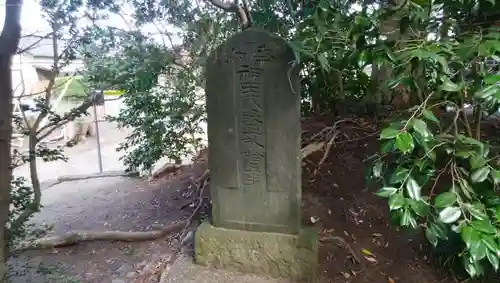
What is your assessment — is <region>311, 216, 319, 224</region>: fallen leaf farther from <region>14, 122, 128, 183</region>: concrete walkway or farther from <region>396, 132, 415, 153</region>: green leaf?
<region>14, 122, 128, 183</region>: concrete walkway

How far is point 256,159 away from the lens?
8.19ft

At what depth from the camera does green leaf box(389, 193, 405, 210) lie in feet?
4.83

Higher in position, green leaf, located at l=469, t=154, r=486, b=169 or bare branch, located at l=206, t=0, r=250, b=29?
bare branch, located at l=206, t=0, r=250, b=29

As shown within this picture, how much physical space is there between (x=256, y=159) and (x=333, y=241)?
30.9 inches

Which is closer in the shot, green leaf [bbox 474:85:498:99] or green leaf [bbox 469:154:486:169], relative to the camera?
green leaf [bbox 474:85:498:99]

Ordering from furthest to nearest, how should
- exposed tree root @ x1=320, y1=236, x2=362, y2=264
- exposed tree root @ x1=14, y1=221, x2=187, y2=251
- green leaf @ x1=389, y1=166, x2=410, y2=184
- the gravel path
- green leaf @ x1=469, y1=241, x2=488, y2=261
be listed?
exposed tree root @ x1=14, y1=221, x2=187, y2=251 < the gravel path < exposed tree root @ x1=320, y1=236, x2=362, y2=264 < green leaf @ x1=389, y1=166, x2=410, y2=184 < green leaf @ x1=469, y1=241, x2=488, y2=261

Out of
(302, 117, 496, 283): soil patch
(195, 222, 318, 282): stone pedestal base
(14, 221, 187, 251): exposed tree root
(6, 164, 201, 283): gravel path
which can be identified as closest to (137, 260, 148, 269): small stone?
(6, 164, 201, 283): gravel path

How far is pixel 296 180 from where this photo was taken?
2434 millimetres

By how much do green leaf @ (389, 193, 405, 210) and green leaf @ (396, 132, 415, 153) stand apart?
198 mm

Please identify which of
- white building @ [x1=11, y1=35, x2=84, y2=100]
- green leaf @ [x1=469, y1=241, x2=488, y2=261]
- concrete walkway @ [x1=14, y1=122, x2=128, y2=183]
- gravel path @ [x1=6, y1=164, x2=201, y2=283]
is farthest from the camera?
concrete walkway @ [x1=14, y1=122, x2=128, y2=183]

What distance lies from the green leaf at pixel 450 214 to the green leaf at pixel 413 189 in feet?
0.33

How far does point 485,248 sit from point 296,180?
1201mm

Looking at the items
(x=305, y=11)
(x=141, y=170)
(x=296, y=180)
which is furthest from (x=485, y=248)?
(x=141, y=170)

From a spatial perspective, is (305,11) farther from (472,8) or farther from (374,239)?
(374,239)
